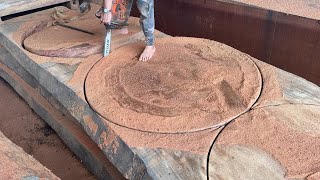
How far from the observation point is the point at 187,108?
2.50 meters

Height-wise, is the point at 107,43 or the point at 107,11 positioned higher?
the point at 107,11

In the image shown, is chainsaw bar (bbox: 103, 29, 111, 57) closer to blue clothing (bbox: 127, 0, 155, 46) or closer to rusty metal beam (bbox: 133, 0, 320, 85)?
blue clothing (bbox: 127, 0, 155, 46)

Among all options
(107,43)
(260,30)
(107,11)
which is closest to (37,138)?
(107,43)

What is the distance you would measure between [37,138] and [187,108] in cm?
169

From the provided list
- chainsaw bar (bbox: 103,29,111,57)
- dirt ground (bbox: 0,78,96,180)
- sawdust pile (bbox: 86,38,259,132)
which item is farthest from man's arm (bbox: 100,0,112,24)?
dirt ground (bbox: 0,78,96,180)

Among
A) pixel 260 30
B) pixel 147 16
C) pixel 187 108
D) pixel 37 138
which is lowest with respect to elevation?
pixel 37 138

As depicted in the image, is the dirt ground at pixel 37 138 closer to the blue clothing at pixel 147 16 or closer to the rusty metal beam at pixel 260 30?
the blue clothing at pixel 147 16

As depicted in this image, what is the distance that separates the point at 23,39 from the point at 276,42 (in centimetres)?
248

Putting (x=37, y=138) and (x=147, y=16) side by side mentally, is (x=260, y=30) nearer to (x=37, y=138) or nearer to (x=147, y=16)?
(x=147, y=16)

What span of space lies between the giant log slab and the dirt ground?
0.40 m

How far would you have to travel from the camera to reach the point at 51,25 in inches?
155

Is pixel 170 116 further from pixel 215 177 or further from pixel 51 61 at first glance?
pixel 51 61

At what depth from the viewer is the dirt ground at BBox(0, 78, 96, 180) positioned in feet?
10.3

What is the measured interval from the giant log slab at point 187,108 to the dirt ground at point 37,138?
40 centimetres
